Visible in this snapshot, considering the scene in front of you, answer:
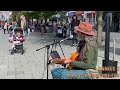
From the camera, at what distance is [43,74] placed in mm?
8117

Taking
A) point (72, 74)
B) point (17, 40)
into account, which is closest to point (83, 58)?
point (72, 74)

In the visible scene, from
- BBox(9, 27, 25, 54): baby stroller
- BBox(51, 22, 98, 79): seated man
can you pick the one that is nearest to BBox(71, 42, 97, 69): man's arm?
BBox(51, 22, 98, 79): seated man

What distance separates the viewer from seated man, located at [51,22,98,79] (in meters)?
4.65

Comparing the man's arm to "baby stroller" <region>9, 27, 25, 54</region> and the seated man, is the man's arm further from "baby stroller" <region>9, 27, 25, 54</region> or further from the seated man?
"baby stroller" <region>9, 27, 25, 54</region>

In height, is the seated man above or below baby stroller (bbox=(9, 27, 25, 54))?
above

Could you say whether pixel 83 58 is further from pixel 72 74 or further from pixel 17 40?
pixel 17 40

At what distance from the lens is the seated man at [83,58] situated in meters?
4.65

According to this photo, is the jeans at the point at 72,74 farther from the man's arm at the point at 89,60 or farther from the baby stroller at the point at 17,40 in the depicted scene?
the baby stroller at the point at 17,40

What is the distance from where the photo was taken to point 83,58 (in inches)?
184

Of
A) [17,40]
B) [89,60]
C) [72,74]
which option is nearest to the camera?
[89,60]

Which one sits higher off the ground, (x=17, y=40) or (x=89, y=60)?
(x=89, y=60)
